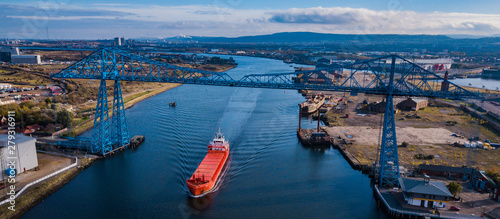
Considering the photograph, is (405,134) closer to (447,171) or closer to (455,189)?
(447,171)

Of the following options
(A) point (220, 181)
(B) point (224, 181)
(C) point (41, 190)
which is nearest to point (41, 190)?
(C) point (41, 190)

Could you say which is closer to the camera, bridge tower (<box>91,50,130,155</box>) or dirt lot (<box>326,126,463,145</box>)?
bridge tower (<box>91,50,130,155</box>)

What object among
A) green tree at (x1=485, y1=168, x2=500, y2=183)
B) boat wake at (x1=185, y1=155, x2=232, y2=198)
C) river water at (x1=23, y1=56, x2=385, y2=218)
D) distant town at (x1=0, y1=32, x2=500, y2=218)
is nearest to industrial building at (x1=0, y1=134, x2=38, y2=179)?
distant town at (x1=0, y1=32, x2=500, y2=218)

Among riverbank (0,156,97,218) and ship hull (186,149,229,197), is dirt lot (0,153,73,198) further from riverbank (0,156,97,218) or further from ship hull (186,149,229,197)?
ship hull (186,149,229,197)

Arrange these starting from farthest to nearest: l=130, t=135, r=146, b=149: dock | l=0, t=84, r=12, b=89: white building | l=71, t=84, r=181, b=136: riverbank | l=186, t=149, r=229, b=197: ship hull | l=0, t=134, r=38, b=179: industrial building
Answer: l=0, t=84, r=12, b=89: white building < l=71, t=84, r=181, b=136: riverbank < l=130, t=135, r=146, b=149: dock < l=0, t=134, r=38, b=179: industrial building < l=186, t=149, r=229, b=197: ship hull

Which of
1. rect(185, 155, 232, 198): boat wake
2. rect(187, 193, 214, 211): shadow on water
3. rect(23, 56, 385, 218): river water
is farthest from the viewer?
rect(185, 155, 232, 198): boat wake

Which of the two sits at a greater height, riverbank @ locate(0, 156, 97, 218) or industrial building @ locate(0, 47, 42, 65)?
industrial building @ locate(0, 47, 42, 65)
